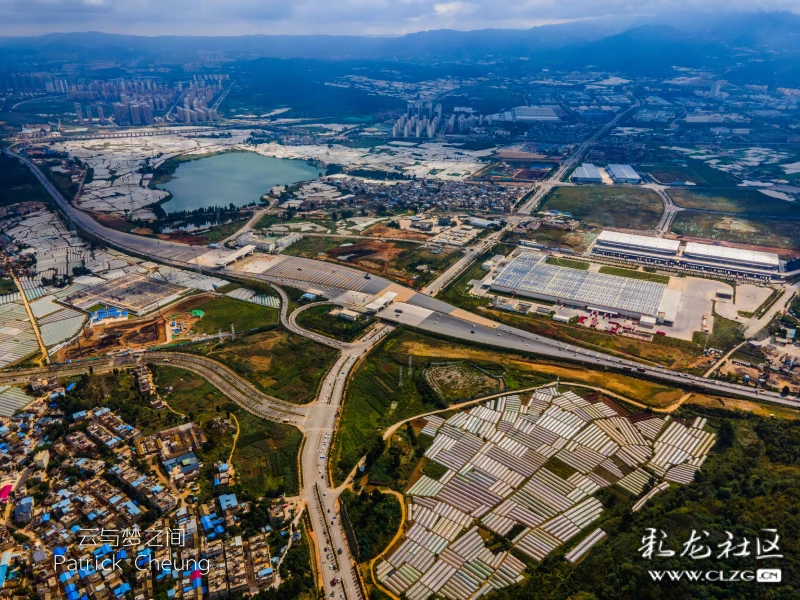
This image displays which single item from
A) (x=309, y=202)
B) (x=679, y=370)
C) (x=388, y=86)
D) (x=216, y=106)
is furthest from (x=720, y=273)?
(x=388, y=86)

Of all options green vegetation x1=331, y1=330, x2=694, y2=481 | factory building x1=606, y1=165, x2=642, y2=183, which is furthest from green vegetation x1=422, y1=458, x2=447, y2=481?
factory building x1=606, y1=165, x2=642, y2=183

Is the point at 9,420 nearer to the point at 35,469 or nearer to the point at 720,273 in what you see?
the point at 35,469

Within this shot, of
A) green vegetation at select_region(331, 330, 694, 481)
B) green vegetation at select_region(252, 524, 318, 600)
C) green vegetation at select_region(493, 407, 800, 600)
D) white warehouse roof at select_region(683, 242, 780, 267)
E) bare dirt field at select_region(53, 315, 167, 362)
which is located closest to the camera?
green vegetation at select_region(493, 407, 800, 600)

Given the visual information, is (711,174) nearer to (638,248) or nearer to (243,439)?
(638,248)

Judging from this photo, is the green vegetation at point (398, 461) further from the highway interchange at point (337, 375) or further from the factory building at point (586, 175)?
the factory building at point (586, 175)

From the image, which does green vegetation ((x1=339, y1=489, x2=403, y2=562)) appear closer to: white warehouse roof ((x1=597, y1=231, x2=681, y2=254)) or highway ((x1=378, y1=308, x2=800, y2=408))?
highway ((x1=378, y1=308, x2=800, y2=408))

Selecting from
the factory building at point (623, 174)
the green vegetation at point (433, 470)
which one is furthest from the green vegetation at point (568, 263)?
the factory building at point (623, 174)
